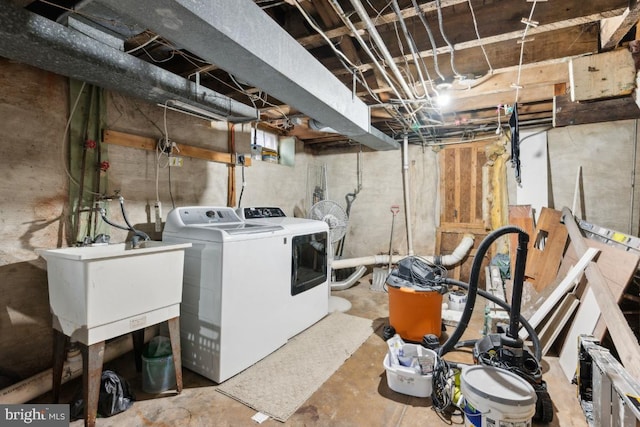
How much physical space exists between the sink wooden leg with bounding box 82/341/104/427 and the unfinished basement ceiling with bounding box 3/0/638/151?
1686mm

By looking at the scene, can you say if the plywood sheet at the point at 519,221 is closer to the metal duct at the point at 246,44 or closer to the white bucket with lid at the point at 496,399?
the white bucket with lid at the point at 496,399

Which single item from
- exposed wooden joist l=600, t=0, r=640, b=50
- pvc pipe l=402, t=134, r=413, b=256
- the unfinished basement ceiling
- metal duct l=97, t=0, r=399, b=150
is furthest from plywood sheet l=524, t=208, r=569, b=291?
metal duct l=97, t=0, r=399, b=150

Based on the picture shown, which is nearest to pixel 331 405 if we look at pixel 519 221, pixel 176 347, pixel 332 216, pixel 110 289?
pixel 176 347

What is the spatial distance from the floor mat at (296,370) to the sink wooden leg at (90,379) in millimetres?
715

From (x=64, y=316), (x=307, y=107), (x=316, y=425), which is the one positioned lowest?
(x=316, y=425)

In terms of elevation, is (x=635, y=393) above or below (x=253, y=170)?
below

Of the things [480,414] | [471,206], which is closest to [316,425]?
[480,414]

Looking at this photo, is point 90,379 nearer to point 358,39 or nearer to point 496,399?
point 496,399

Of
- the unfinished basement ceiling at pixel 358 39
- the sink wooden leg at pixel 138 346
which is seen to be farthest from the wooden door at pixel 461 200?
the sink wooden leg at pixel 138 346

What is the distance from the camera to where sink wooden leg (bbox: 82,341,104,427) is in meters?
1.59

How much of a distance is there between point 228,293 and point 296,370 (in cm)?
82

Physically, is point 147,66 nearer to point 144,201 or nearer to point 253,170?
point 144,201

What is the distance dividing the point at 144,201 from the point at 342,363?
220cm

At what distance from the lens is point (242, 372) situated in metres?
2.22
